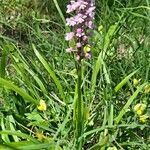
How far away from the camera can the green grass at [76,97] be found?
8.92 feet

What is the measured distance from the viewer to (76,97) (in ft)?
8.88

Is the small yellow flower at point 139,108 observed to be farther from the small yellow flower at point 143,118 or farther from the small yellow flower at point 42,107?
the small yellow flower at point 42,107

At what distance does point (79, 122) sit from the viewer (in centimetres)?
272

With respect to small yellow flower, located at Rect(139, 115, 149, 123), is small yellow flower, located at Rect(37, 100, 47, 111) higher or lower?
higher

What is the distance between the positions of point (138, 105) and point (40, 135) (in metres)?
0.59

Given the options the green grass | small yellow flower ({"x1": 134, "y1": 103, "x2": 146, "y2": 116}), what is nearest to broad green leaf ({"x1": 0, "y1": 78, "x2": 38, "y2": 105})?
the green grass

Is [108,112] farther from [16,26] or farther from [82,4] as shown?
[16,26]

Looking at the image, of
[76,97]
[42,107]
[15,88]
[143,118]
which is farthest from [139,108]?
[15,88]

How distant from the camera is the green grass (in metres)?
2.72

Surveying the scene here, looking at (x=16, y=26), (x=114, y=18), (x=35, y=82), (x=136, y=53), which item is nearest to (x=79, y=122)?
(x=35, y=82)

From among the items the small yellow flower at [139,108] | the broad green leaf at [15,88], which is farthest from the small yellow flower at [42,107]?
the small yellow flower at [139,108]

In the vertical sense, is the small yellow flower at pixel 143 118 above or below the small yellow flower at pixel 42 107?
below

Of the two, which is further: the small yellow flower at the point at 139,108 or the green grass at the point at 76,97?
the small yellow flower at the point at 139,108

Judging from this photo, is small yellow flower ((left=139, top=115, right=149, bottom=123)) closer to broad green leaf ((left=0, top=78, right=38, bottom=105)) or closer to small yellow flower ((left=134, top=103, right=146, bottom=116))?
small yellow flower ((left=134, top=103, right=146, bottom=116))
